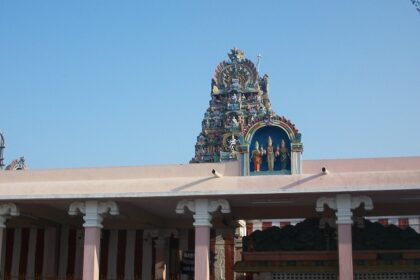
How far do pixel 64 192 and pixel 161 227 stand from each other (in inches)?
204

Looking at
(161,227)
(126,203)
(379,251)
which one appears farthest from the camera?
(161,227)

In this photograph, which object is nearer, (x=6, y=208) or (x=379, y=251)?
(x=379, y=251)

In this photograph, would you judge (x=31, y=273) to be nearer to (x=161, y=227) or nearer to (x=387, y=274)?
(x=161, y=227)

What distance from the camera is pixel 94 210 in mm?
16812

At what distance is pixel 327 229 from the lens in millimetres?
17766

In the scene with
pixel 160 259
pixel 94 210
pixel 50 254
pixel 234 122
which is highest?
pixel 234 122

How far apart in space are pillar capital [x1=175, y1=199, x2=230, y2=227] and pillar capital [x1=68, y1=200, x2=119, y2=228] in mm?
1920

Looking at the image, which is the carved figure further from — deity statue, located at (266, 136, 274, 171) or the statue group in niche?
deity statue, located at (266, 136, 274, 171)

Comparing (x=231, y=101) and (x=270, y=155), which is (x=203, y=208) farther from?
(x=231, y=101)

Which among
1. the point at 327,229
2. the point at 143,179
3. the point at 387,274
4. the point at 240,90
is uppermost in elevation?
the point at 240,90

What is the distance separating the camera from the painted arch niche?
16.7 metres

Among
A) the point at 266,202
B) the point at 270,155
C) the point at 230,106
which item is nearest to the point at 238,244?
the point at 266,202

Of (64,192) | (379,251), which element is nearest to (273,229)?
(379,251)

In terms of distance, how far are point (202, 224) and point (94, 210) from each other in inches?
121
